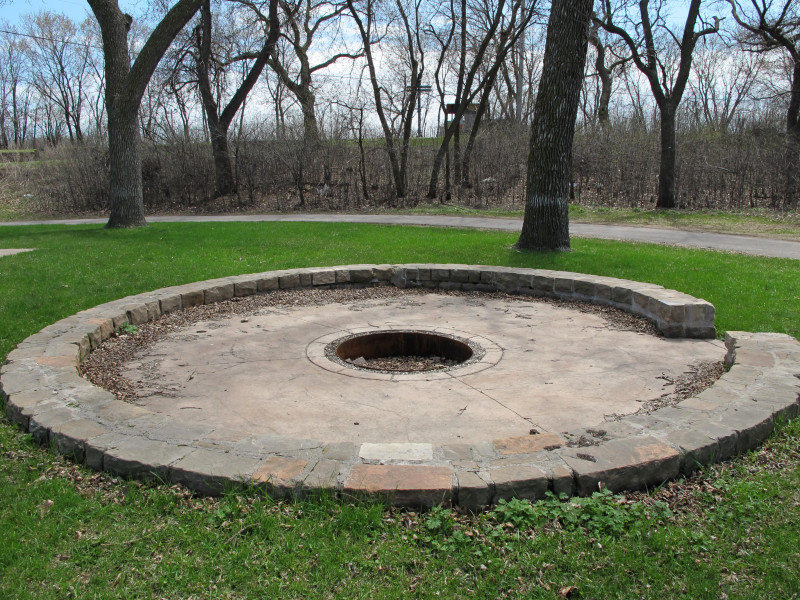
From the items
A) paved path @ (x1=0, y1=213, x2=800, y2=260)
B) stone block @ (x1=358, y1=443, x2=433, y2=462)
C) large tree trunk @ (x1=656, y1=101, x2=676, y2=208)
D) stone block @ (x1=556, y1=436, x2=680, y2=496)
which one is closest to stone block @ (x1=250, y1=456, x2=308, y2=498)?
stone block @ (x1=358, y1=443, x2=433, y2=462)

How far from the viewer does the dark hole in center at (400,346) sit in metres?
5.19

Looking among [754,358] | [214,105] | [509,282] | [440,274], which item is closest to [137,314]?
[440,274]

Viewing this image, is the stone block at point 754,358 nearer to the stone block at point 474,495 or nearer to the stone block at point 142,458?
the stone block at point 474,495

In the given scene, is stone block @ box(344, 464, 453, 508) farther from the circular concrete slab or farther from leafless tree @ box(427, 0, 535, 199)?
leafless tree @ box(427, 0, 535, 199)

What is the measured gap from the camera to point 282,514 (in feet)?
7.97

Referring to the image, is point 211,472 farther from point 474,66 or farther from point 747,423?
point 474,66

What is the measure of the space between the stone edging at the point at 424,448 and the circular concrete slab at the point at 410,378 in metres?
0.32

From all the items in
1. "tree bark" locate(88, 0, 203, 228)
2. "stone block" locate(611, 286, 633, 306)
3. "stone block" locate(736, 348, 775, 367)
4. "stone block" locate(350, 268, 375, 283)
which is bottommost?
"stone block" locate(736, 348, 775, 367)

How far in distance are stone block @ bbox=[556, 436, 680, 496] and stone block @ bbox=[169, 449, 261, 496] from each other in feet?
4.65

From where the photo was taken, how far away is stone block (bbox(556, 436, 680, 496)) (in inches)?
101

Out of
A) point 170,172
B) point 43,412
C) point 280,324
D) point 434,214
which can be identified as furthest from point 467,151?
point 43,412

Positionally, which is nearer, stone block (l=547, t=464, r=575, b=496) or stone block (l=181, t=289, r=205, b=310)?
stone block (l=547, t=464, r=575, b=496)

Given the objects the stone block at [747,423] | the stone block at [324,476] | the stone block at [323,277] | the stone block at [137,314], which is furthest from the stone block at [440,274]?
the stone block at [324,476]

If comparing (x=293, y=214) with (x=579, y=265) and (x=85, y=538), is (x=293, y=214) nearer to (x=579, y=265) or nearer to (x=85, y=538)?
(x=579, y=265)
